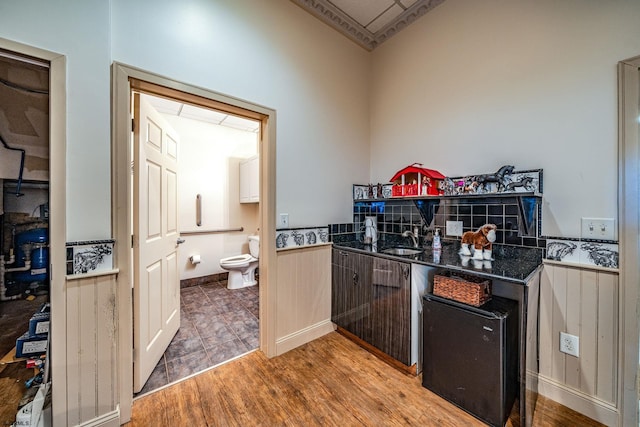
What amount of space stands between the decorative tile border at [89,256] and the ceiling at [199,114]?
2.18m

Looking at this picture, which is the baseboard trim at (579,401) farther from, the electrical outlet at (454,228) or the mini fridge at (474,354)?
the electrical outlet at (454,228)

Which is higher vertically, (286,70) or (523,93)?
(286,70)

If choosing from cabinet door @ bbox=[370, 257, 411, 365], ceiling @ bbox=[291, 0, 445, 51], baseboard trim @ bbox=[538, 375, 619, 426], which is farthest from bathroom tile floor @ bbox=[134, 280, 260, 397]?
ceiling @ bbox=[291, 0, 445, 51]

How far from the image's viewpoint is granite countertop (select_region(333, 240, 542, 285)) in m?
1.33

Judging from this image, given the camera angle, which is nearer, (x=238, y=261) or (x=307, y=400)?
(x=307, y=400)

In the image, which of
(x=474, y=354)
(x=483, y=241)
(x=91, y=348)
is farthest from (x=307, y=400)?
(x=483, y=241)

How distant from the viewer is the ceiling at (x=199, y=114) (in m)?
3.19

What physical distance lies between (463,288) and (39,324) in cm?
232

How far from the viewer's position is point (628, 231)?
132 centimetres

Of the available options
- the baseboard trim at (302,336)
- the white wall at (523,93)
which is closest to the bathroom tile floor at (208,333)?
the baseboard trim at (302,336)

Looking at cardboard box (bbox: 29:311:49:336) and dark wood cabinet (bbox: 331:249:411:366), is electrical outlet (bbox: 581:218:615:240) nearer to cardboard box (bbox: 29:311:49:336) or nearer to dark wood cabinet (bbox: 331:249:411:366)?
dark wood cabinet (bbox: 331:249:411:366)

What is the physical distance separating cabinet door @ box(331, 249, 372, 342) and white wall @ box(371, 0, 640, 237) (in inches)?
42.4

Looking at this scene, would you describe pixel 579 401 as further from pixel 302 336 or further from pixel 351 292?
pixel 302 336

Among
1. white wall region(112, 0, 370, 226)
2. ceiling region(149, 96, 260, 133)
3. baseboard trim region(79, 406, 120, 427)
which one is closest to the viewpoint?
baseboard trim region(79, 406, 120, 427)
